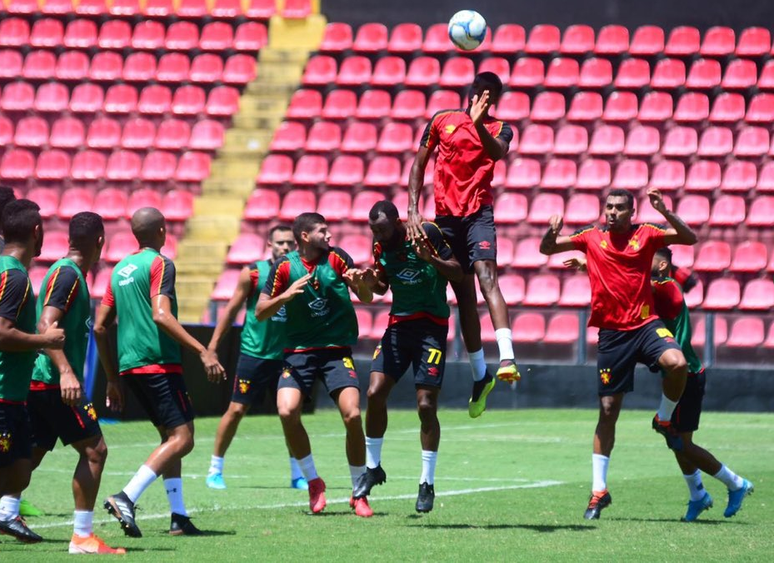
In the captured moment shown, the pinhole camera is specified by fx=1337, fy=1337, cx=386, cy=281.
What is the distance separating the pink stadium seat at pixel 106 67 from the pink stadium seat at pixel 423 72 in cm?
556

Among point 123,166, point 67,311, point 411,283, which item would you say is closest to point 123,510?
point 67,311

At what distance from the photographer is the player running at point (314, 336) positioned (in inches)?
386

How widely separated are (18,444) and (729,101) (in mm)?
17476

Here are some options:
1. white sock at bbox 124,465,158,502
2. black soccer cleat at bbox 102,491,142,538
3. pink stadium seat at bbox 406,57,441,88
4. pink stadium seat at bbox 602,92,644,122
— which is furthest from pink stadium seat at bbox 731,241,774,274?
black soccer cleat at bbox 102,491,142,538

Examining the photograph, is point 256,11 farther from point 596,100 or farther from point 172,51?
point 596,100

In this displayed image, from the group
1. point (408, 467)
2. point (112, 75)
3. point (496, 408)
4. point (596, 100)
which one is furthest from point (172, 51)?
point (408, 467)

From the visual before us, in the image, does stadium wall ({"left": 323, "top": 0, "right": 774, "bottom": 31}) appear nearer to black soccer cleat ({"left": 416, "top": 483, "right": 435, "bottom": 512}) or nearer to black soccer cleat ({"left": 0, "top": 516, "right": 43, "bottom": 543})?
black soccer cleat ({"left": 416, "top": 483, "right": 435, "bottom": 512})

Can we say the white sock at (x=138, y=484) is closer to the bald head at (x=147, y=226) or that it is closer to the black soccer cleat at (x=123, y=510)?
the black soccer cleat at (x=123, y=510)

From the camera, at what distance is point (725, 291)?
20.8m

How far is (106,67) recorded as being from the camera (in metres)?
25.2

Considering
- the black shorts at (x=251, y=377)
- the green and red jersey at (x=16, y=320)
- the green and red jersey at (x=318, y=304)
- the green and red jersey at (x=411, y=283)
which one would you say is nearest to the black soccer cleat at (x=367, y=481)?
the green and red jersey at (x=318, y=304)

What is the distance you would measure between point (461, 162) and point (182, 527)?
3375mm

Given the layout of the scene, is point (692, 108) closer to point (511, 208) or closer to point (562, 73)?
point (562, 73)

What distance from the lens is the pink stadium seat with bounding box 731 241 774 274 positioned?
20.9 metres
